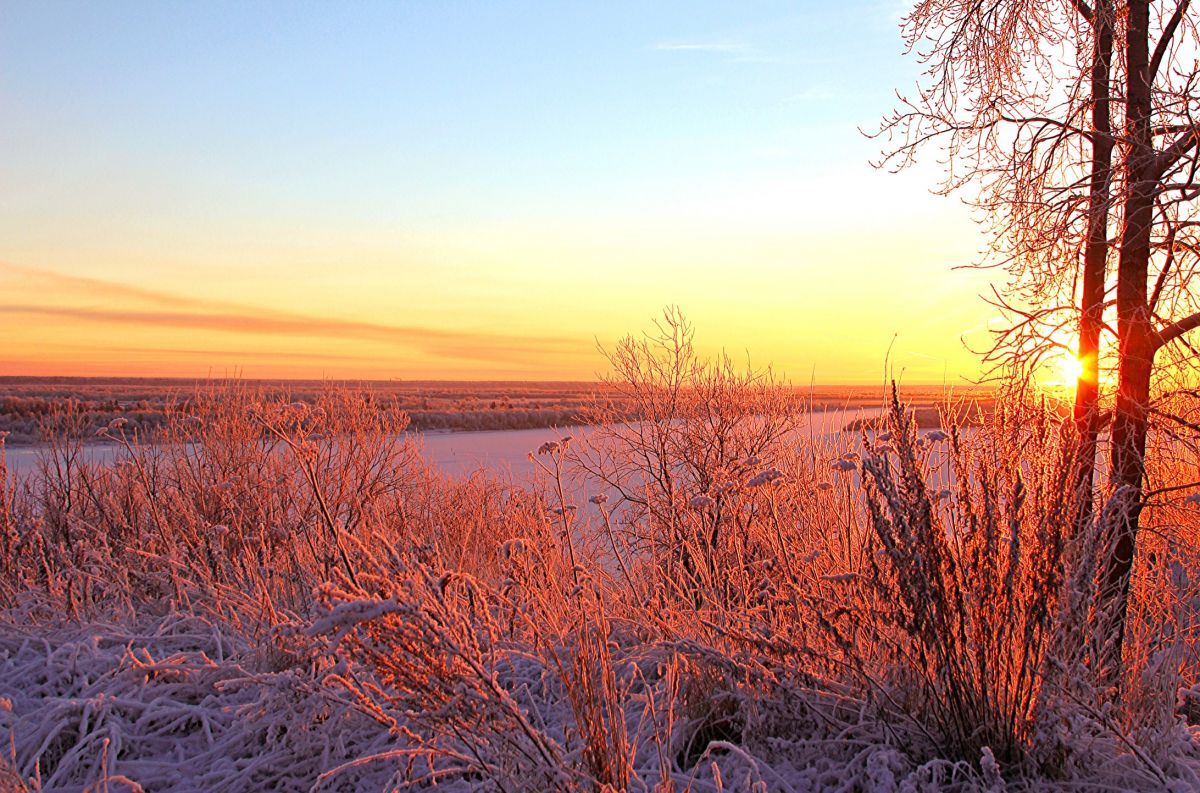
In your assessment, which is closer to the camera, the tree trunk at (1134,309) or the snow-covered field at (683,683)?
the snow-covered field at (683,683)

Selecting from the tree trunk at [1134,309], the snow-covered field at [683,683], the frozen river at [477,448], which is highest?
the tree trunk at [1134,309]

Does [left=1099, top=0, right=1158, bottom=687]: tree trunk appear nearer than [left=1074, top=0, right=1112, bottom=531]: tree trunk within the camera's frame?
Yes

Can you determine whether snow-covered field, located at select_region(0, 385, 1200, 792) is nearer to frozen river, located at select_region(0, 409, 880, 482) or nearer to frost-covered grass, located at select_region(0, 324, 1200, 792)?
frost-covered grass, located at select_region(0, 324, 1200, 792)

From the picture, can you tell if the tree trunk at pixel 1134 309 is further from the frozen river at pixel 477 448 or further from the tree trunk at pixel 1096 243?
the frozen river at pixel 477 448

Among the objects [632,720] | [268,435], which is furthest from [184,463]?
[632,720]

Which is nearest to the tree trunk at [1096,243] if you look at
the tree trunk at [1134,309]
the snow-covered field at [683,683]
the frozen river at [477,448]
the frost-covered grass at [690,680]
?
the tree trunk at [1134,309]

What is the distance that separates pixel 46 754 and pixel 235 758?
68 cm

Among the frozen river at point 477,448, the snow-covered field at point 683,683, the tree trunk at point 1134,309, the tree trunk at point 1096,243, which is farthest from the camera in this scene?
the frozen river at point 477,448

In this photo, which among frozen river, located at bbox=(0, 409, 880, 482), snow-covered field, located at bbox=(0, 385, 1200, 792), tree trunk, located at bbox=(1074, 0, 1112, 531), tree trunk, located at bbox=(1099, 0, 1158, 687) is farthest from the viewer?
frozen river, located at bbox=(0, 409, 880, 482)

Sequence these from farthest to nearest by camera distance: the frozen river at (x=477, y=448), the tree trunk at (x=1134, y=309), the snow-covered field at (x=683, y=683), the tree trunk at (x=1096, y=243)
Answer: the frozen river at (x=477, y=448), the tree trunk at (x=1096, y=243), the tree trunk at (x=1134, y=309), the snow-covered field at (x=683, y=683)

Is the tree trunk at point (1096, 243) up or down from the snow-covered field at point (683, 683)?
up

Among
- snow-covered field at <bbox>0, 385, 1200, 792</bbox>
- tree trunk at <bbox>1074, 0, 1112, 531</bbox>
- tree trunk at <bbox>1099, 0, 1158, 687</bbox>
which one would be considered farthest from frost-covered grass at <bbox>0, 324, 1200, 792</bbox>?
tree trunk at <bbox>1074, 0, 1112, 531</bbox>

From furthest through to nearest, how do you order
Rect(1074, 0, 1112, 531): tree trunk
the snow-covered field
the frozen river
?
the frozen river < Rect(1074, 0, 1112, 531): tree trunk < the snow-covered field

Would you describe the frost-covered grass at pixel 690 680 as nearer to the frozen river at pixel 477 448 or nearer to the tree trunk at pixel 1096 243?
the tree trunk at pixel 1096 243
